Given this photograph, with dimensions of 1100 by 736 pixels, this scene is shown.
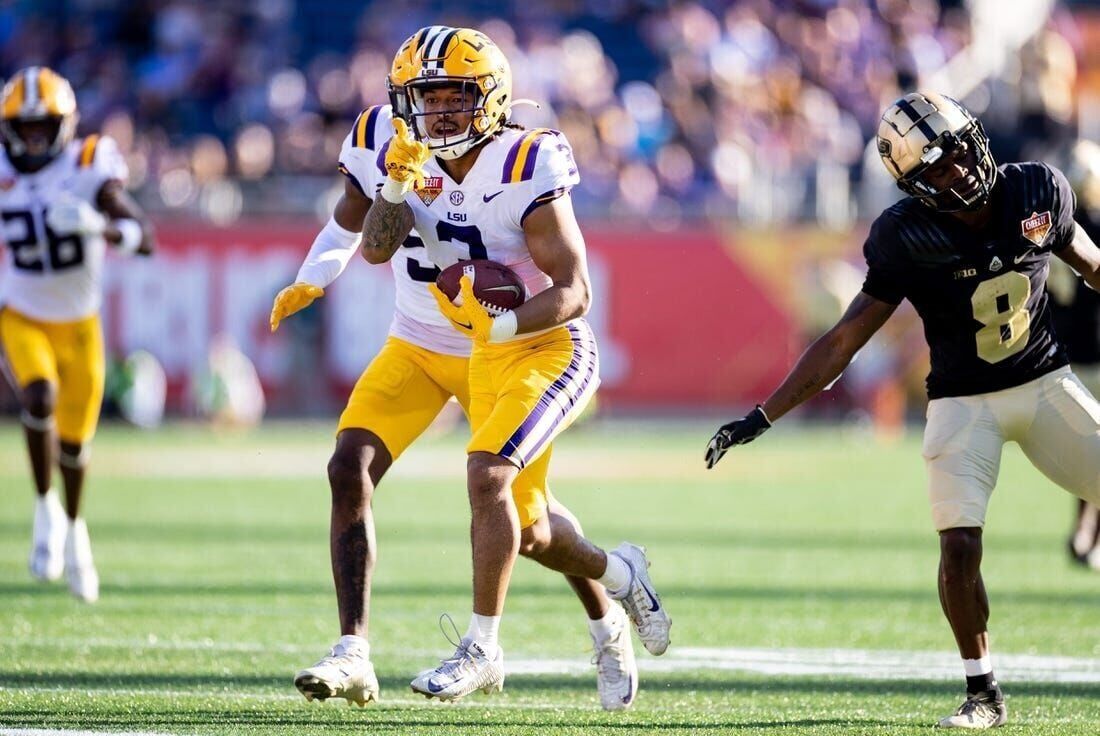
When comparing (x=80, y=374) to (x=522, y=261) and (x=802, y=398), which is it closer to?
(x=522, y=261)

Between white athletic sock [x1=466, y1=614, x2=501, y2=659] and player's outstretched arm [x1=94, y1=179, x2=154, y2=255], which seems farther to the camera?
player's outstretched arm [x1=94, y1=179, x2=154, y2=255]

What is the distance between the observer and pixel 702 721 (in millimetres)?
5039


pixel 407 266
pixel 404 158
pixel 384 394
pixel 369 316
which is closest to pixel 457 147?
pixel 404 158

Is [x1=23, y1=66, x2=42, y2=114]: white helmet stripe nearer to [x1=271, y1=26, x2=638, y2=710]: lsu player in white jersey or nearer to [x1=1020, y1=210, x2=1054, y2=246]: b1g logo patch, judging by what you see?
[x1=271, y1=26, x2=638, y2=710]: lsu player in white jersey

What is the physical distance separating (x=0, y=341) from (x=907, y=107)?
185 inches

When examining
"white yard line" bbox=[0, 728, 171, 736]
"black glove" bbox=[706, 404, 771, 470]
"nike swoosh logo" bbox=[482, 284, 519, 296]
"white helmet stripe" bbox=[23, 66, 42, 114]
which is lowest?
"white yard line" bbox=[0, 728, 171, 736]

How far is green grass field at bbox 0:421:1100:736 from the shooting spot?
5.19 m

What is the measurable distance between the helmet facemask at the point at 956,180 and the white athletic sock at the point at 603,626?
160cm

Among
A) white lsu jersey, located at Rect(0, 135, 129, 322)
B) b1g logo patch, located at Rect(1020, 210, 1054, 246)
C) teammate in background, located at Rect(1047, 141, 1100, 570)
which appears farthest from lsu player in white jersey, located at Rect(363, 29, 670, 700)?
teammate in background, located at Rect(1047, 141, 1100, 570)

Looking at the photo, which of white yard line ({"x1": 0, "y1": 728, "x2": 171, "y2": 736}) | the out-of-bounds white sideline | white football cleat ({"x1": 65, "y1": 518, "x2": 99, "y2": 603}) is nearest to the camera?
white yard line ({"x1": 0, "y1": 728, "x2": 171, "y2": 736})

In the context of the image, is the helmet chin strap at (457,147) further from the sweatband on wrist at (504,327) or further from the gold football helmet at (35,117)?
the gold football helmet at (35,117)

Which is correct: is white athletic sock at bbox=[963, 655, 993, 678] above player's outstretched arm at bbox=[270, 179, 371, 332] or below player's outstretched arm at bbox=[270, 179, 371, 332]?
below

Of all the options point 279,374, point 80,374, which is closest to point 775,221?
point 279,374

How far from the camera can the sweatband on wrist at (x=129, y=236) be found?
7.86 metres
